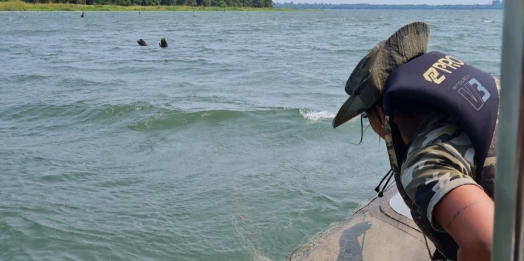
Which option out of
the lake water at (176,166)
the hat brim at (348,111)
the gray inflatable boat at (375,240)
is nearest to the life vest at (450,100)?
the hat brim at (348,111)

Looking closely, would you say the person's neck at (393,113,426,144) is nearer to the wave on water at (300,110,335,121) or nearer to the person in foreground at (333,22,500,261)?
the person in foreground at (333,22,500,261)

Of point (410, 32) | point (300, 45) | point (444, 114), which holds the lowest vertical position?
point (300, 45)

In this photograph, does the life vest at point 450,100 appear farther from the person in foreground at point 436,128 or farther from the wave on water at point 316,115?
the wave on water at point 316,115

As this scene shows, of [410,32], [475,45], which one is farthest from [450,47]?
[410,32]

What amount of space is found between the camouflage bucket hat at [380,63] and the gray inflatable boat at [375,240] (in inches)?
59.7

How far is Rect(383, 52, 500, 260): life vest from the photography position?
6.19 feet

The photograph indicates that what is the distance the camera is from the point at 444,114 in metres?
1.95

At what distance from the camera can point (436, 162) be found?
179cm

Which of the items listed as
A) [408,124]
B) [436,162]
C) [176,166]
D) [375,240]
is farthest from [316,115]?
[436,162]

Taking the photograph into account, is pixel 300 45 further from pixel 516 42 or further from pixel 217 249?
pixel 516 42

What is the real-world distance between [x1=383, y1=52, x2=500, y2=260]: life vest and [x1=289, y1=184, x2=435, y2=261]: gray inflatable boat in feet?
4.73

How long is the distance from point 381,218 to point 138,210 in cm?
315

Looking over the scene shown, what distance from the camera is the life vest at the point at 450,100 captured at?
6.19 feet

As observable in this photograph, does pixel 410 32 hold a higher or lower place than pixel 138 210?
higher
